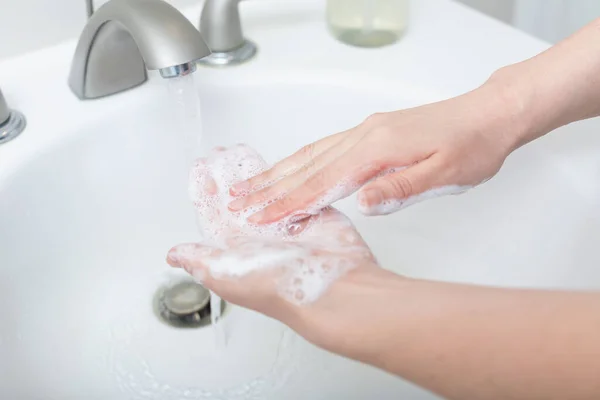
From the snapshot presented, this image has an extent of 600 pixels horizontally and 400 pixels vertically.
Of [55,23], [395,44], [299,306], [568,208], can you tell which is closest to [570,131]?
[568,208]

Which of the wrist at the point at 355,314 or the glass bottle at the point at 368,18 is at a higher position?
the glass bottle at the point at 368,18

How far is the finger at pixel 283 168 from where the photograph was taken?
48cm

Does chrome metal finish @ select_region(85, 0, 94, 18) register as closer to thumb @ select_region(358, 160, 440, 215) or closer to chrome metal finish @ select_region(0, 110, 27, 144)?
chrome metal finish @ select_region(0, 110, 27, 144)

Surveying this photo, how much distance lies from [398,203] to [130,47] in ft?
0.91

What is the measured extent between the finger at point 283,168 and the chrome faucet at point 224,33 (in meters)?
0.17

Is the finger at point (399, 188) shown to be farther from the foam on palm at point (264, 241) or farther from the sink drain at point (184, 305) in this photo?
the sink drain at point (184, 305)

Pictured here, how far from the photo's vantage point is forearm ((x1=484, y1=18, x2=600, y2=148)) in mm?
480

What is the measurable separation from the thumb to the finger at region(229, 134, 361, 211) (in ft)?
0.17

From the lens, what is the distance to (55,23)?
1.96 feet

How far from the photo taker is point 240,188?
48 centimetres

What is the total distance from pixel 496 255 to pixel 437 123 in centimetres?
15

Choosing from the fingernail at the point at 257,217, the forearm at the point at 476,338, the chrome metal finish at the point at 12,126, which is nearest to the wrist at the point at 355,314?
the forearm at the point at 476,338

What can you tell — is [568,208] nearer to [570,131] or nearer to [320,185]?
[570,131]

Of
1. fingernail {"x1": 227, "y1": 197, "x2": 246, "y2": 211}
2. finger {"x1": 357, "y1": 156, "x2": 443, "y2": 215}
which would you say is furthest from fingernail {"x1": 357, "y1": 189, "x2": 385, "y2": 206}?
fingernail {"x1": 227, "y1": 197, "x2": 246, "y2": 211}
